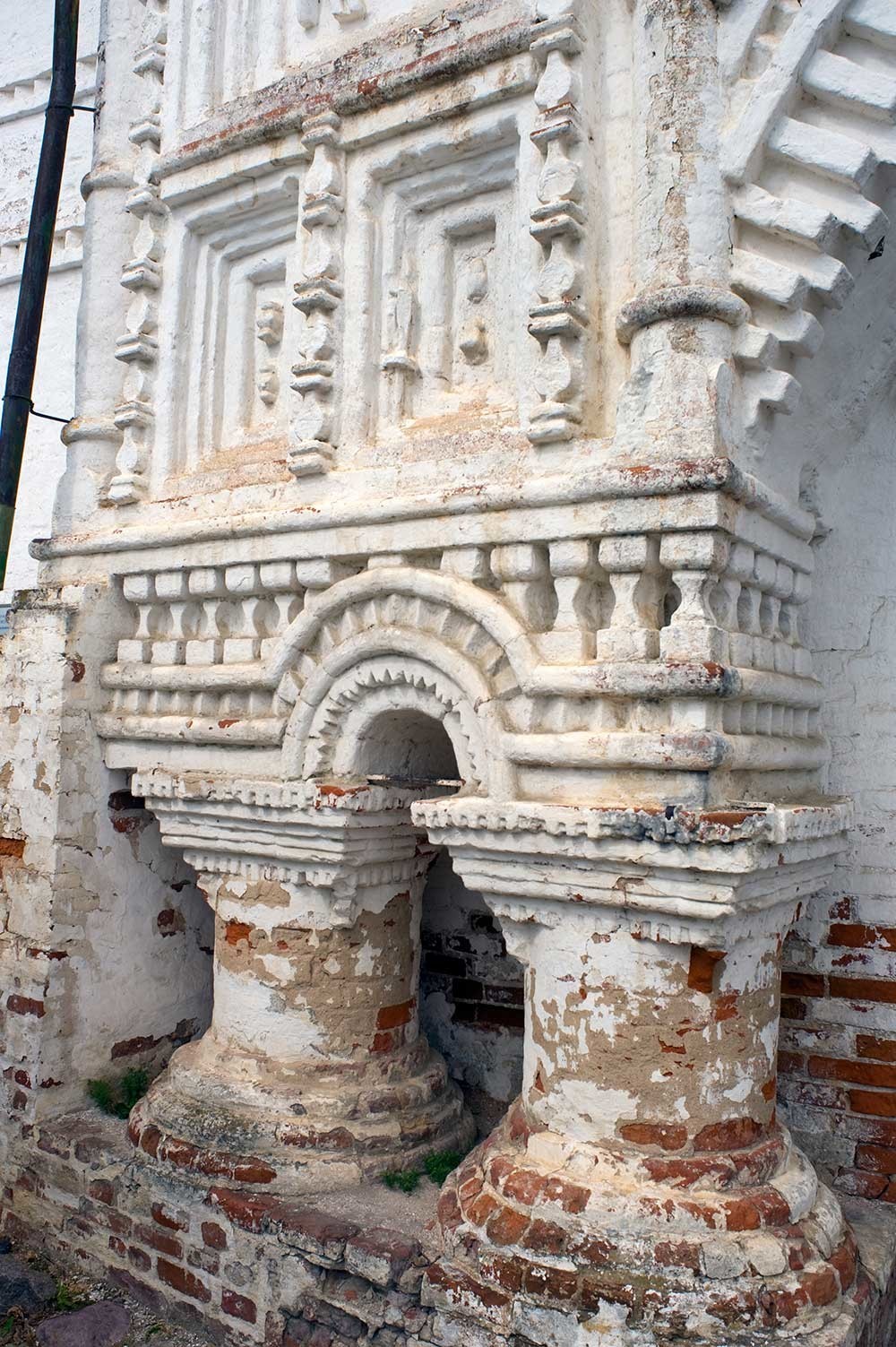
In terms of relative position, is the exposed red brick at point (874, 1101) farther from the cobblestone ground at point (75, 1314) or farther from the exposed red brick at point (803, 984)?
the cobblestone ground at point (75, 1314)

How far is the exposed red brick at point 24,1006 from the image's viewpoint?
4.29m

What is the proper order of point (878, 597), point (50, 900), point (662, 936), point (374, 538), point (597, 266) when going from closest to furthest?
point (662, 936)
point (597, 266)
point (374, 538)
point (878, 597)
point (50, 900)

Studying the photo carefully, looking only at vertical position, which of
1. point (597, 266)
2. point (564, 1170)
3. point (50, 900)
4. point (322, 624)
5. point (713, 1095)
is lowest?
point (564, 1170)

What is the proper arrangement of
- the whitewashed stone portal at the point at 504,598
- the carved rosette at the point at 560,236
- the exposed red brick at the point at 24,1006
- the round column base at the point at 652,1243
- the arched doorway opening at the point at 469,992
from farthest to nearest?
the arched doorway opening at the point at 469,992 < the exposed red brick at the point at 24,1006 < the carved rosette at the point at 560,236 < the whitewashed stone portal at the point at 504,598 < the round column base at the point at 652,1243

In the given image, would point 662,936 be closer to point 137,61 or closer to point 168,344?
point 168,344

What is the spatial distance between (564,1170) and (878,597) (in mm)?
2279

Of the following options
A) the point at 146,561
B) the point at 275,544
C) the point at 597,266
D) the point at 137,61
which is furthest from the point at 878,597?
the point at 137,61

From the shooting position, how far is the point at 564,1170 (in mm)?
3020

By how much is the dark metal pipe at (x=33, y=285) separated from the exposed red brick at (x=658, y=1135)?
3.69 metres

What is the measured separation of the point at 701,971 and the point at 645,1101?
0.40 metres

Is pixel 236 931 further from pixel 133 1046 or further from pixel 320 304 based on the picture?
pixel 320 304

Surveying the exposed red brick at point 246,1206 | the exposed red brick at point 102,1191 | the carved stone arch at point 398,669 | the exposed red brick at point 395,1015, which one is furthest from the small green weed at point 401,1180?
the carved stone arch at point 398,669

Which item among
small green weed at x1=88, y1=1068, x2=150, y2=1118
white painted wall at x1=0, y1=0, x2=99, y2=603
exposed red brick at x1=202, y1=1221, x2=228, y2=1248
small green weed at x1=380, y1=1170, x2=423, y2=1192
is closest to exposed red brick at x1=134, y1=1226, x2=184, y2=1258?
exposed red brick at x1=202, y1=1221, x2=228, y2=1248

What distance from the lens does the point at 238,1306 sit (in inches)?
139
